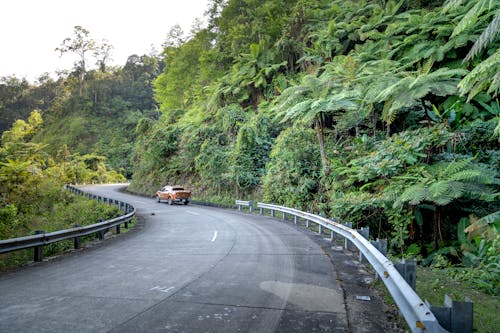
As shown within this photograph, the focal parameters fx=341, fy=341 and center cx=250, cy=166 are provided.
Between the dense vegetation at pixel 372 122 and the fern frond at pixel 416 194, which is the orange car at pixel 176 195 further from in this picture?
the fern frond at pixel 416 194

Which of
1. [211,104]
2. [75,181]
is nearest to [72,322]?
[211,104]

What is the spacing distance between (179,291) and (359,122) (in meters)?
12.9

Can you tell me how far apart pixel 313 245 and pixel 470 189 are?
442 centimetres

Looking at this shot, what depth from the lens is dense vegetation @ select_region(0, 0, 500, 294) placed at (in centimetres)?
959

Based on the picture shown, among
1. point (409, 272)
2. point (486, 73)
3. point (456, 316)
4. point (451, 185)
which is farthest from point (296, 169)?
point (456, 316)

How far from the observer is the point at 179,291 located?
5609mm

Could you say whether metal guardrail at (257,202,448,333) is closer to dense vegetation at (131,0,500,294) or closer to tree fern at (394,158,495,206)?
dense vegetation at (131,0,500,294)

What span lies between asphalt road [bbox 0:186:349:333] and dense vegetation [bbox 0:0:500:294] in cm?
348

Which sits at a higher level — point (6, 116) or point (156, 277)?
point (6, 116)

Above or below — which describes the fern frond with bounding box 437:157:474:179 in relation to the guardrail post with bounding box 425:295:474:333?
above

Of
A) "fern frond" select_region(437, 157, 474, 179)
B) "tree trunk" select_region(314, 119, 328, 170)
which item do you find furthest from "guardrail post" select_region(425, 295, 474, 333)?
"tree trunk" select_region(314, 119, 328, 170)

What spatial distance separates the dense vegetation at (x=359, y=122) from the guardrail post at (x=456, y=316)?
12.7ft

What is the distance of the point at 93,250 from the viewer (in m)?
9.77

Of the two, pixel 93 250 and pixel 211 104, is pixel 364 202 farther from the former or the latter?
pixel 211 104
